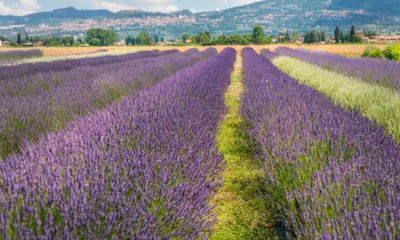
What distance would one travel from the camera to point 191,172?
2.23 metres

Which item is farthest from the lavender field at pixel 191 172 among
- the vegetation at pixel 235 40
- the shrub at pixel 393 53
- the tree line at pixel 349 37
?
the tree line at pixel 349 37

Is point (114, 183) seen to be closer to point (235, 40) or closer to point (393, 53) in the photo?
point (393, 53)

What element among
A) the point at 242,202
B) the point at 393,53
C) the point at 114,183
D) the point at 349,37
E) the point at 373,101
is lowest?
the point at 242,202

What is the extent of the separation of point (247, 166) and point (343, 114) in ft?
3.64

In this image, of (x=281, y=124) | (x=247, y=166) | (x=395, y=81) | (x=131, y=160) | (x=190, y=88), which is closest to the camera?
(x=131, y=160)

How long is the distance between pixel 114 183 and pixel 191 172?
638 mm

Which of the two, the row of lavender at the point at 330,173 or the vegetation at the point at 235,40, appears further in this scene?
the vegetation at the point at 235,40

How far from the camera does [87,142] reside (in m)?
2.28

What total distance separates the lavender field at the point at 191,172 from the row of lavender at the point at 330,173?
0.04 ft

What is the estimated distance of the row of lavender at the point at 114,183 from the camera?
1365 mm

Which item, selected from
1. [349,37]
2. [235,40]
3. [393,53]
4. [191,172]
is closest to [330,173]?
[191,172]

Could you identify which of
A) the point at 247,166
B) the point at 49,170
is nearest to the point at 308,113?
the point at 247,166

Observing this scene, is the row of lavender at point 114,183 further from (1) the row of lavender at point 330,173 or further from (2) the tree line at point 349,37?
(2) the tree line at point 349,37

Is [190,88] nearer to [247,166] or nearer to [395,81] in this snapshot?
[247,166]
